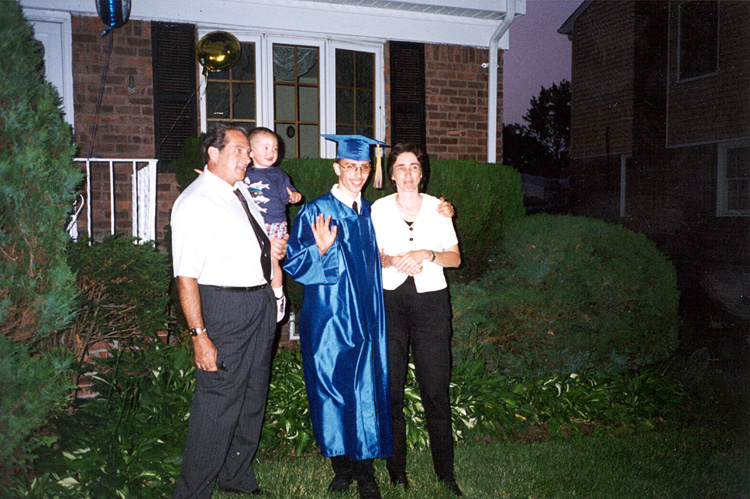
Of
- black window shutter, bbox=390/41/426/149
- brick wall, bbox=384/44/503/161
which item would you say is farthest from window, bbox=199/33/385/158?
brick wall, bbox=384/44/503/161

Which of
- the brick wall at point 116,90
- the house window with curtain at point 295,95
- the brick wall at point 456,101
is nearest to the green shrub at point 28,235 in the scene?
the brick wall at point 116,90

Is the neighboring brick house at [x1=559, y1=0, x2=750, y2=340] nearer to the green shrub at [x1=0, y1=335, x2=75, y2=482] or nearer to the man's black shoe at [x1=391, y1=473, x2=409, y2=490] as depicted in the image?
the man's black shoe at [x1=391, y1=473, x2=409, y2=490]

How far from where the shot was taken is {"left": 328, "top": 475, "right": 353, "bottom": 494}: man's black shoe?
3463 millimetres

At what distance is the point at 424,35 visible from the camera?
24.9 ft

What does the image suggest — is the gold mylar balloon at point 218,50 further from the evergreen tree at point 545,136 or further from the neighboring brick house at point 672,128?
the evergreen tree at point 545,136

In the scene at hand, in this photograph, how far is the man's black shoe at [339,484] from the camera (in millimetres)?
3463

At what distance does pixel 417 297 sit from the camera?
3.45 m

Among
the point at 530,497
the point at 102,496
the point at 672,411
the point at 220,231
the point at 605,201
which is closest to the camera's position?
the point at 220,231

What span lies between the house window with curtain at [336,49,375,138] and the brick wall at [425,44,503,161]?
2.48 ft

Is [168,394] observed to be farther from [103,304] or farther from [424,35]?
[424,35]

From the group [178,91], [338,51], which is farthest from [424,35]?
[178,91]

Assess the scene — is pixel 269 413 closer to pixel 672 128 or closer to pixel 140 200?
pixel 140 200

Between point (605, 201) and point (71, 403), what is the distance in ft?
57.4

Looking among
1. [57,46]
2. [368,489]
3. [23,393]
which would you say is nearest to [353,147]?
[368,489]
